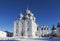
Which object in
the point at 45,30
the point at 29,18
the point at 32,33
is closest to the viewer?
the point at 32,33

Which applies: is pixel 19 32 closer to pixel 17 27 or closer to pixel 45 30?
pixel 17 27

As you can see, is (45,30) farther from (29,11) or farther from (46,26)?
(29,11)

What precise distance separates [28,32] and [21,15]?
9.12m

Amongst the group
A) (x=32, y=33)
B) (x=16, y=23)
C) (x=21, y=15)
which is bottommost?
(x=32, y=33)

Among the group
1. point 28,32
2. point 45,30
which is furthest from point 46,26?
point 28,32

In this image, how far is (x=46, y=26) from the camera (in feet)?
249

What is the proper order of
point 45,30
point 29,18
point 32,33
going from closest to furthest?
1. point 32,33
2. point 29,18
3. point 45,30

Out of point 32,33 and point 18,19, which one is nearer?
point 32,33

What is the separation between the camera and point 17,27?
55.3 metres

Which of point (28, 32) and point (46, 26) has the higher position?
point (46, 26)

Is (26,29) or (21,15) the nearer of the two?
(26,29)

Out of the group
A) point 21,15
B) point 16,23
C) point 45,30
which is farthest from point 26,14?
point 45,30

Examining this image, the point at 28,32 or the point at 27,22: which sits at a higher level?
the point at 27,22

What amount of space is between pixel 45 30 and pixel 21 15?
20537 millimetres
